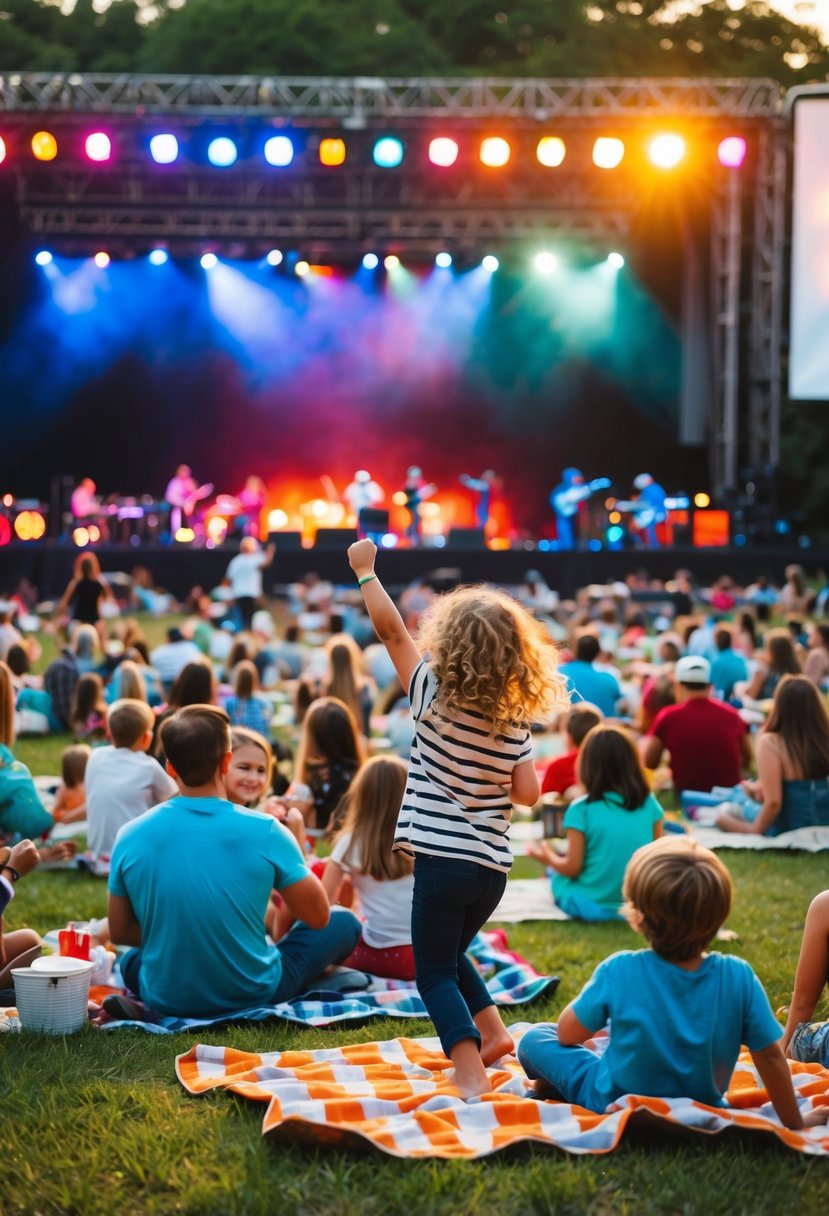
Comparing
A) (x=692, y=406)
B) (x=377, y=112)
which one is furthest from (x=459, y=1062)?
(x=692, y=406)

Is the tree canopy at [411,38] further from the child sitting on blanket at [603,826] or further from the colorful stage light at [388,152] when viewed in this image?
the child sitting on blanket at [603,826]

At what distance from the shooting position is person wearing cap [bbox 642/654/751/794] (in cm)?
713

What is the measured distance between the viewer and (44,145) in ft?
56.0

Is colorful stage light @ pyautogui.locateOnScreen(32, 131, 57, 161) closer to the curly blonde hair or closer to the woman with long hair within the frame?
the woman with long hair

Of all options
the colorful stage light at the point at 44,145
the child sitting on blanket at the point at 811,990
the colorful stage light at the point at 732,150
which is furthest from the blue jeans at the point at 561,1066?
the colorful stage light at the point at 732,150

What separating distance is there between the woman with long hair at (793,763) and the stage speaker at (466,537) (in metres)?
12.0

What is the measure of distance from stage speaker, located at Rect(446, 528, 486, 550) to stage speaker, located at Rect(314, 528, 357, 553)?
4.16 feet

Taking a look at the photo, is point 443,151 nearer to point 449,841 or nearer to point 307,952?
point 307,952

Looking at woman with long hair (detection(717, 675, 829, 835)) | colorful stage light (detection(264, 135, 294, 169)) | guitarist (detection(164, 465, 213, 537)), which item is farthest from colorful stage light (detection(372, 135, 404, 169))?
woman with long hair (detection(717, 675, 829, 835))

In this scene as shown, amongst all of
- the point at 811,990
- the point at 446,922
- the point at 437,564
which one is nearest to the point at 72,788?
the point at 446,922

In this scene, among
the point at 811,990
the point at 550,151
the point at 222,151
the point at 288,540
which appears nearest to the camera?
the point at 811,990

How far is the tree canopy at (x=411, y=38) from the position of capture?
30891 millimetres

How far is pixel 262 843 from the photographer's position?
3.69m

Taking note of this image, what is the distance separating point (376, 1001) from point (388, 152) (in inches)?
579
